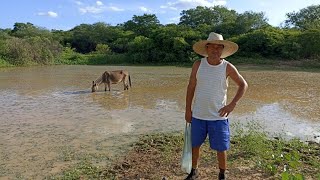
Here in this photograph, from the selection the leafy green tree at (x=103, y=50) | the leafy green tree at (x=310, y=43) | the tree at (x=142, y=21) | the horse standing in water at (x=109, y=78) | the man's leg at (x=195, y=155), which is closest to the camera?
the man's leg at (x=195, y=155)

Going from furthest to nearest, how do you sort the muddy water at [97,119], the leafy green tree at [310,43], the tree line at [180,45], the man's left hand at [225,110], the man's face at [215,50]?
1. the tree line at [180,45]
2. the leafy green tree at [310,43]
3. the muddy water at [97,119]
4. the man's face at [215,50]
5. the man's left hand at [225,110]

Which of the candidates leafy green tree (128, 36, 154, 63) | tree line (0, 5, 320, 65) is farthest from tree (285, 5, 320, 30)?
leafy green tree (128, 36, 154, 63)

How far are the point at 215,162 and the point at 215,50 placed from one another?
173 cm

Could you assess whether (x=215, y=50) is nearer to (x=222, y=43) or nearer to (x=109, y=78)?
(x=222, y=43)

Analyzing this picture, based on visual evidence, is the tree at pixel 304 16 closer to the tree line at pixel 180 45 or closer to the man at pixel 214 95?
the tree line at pixel 180 45

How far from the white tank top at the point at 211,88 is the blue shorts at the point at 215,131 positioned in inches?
2.6

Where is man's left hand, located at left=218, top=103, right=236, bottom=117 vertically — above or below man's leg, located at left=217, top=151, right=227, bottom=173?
above

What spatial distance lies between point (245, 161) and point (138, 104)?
631 centimetres

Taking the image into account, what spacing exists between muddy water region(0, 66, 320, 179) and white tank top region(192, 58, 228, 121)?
2045 mm

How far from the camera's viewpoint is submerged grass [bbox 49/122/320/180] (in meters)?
4.57

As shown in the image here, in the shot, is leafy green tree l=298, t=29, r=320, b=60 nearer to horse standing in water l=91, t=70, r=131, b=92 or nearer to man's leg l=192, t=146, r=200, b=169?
horse standing in water l=91, t=70, r=131, b=92

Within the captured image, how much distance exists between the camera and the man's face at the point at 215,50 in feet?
13.4

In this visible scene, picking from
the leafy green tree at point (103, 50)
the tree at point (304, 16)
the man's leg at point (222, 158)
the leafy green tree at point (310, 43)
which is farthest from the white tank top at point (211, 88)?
the tree at point (304, 16)

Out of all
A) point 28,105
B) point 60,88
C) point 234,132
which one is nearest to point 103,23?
point 60,88
